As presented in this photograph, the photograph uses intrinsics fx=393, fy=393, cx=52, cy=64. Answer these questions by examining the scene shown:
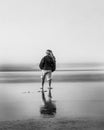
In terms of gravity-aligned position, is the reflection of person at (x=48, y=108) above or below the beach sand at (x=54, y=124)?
above

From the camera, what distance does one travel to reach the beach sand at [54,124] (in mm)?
8331

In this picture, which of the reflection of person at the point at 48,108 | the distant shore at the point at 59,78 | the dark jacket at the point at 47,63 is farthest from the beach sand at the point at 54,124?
the distant shore at the point at 59,78

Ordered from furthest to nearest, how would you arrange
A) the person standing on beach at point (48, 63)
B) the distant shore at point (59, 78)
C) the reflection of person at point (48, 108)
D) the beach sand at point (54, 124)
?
the distant shore at point (59, 78) < the person standing on beach at point (48, 63) < the reflection of person at point (48, 108) < the beach sand at point (54, 124)

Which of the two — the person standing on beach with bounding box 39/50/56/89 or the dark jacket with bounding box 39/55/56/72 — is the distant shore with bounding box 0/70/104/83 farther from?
the dark jacket with bounding box 39/55/56/72

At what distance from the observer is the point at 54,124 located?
8.80 m

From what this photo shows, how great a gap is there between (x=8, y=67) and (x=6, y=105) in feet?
98.3

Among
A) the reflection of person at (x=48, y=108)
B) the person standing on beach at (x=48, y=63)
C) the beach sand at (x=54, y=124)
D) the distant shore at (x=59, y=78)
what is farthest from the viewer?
the distant shore at (x=59, y=78)

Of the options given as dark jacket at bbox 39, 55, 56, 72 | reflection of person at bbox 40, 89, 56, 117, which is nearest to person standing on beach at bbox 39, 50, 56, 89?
dark jacket at bbox 39, 55, 56, 72

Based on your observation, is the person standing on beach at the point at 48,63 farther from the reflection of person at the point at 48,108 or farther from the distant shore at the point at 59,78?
the distant shore at the point at 59,78

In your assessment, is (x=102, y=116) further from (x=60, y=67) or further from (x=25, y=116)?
(x=60, y=67)

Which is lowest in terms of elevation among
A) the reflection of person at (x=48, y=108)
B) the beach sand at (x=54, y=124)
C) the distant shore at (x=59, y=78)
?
the beach sand at (x=54, y=124)

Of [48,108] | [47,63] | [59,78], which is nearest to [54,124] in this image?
[48,108]

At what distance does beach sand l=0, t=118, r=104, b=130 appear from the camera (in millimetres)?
8331

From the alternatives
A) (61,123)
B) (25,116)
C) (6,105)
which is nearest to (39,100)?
(6,105)
